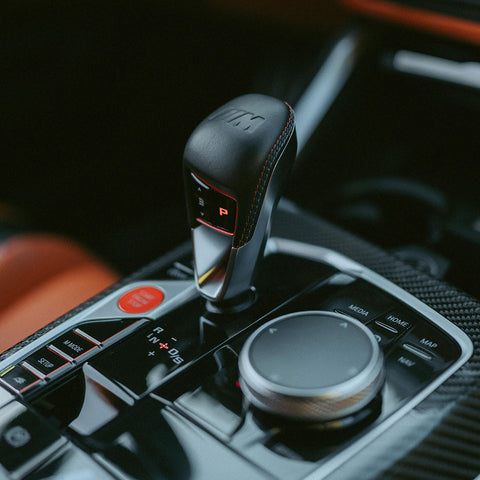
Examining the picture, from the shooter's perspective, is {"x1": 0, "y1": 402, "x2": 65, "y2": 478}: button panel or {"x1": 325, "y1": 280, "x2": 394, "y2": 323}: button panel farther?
{"x1": 325, "y1": 280, "x2": 394, "y2": 323}: button panel

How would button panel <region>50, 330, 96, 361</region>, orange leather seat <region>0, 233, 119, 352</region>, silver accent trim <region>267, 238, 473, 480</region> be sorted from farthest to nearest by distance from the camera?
1. orange leather seat <region>0, 233, 119, 352</region>
2. button panel <region>50, 330, 96, 361</region>
3. silver accent trim <region>267, 238, 473, 480</region>

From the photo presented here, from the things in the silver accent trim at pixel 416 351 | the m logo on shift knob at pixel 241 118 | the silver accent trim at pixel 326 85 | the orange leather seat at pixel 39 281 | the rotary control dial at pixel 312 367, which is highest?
the m logo on shift knob at pixel 241 118

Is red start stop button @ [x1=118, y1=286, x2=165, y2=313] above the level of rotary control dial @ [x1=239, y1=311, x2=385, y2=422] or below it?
below

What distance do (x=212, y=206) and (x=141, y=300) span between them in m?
0.13

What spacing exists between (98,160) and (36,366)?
914 millimetres

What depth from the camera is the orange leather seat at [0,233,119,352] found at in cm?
80

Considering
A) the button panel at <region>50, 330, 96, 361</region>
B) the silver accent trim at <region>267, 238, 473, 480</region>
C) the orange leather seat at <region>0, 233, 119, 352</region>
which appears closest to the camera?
the silver accent trim at <region>267, 238, 473, 480</region>

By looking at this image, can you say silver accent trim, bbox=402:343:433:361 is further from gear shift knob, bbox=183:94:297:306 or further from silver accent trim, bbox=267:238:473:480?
gear shift knob, bbox=183:94:297:306

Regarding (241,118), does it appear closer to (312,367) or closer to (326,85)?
(312,367)

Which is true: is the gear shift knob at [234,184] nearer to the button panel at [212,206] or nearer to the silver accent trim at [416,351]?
the button panel at [212,206]

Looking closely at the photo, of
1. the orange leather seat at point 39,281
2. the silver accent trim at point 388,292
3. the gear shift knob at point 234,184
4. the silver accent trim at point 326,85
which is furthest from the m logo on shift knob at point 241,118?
the orange leather seat at point 39,281

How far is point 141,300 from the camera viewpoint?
0.63 meters

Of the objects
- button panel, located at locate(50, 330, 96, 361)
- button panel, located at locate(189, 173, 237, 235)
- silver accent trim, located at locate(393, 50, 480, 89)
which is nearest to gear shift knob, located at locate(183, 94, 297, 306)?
button panel, located at locate(189, 173, 237, 235)

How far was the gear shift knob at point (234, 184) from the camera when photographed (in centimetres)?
54
